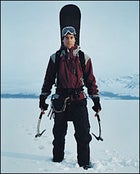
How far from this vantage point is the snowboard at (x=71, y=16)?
3375 millimetres

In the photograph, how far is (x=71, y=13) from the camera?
3367 mm

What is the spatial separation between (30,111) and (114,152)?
5.77 ft

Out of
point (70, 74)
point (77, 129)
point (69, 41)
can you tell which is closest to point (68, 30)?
point (69, 41)

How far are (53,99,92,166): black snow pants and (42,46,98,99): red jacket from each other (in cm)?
19

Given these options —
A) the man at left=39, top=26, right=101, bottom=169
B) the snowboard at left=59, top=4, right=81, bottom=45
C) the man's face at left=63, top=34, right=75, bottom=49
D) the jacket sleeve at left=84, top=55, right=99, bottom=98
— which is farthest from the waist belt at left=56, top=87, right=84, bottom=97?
the snowboard at left=59, top=4, right=81, bottom=45

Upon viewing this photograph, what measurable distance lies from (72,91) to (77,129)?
416 mm

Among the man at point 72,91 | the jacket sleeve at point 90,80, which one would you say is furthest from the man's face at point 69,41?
the jacket sleeve at point 90,80

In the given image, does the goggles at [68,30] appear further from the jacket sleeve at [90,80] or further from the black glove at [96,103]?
the black glove at [96,103]

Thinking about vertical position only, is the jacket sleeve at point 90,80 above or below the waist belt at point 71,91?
above

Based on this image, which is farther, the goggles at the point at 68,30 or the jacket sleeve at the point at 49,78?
the jacket sleeve at the point at 49,78

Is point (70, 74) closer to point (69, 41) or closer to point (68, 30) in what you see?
point (69, 41)

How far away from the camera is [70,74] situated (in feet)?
10.8

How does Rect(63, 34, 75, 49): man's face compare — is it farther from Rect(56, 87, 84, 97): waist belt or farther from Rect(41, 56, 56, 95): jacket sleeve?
Rect(56, 87, 84, 97): waist belt

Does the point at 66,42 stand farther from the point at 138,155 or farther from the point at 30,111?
the point at 30,111
